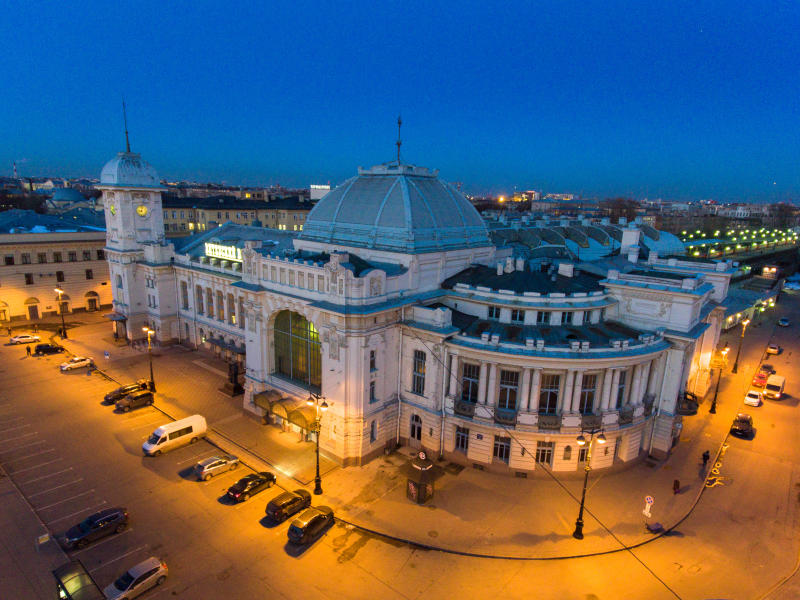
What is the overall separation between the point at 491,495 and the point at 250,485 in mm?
17622

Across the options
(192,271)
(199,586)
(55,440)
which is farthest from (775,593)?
(192,271)

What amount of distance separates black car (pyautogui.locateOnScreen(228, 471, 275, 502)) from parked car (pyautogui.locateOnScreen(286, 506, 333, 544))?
507 centimetres

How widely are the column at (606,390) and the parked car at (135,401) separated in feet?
142

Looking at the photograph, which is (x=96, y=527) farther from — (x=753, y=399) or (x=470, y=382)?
(x=753, y=399)

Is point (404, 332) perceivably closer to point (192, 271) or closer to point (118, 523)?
point (118, 523)

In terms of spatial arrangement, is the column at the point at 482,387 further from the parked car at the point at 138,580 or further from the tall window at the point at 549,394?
the parked car at the point at 138,580

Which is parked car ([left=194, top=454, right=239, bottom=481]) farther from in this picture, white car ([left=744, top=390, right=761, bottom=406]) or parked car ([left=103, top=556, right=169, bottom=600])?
white car ([left=744, top=390, right=761, bottom=406])

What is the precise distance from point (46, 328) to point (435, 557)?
7250cm

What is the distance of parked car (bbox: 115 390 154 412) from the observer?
4672 centimetres

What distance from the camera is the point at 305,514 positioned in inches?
1187

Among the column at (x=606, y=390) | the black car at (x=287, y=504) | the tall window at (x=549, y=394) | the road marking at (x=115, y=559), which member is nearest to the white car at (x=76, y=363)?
the road marking at (x=115, y=559)

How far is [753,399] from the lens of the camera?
51719mm

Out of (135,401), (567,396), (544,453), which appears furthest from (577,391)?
(135,401)

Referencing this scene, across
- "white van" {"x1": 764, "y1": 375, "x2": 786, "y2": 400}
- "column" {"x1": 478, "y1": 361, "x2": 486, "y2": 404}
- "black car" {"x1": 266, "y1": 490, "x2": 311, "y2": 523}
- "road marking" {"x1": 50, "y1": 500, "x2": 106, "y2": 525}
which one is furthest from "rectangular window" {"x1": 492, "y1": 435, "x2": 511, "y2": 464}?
"white van" {"x1": 764, "y1": 375, "x2": 786, "y2": 400}
